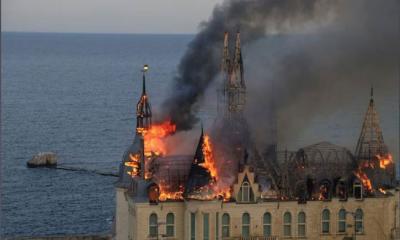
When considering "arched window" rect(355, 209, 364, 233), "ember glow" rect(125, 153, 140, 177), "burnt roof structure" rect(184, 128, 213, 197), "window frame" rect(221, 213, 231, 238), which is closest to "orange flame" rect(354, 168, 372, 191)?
"arched window" rect(355, 209, 364, 233)

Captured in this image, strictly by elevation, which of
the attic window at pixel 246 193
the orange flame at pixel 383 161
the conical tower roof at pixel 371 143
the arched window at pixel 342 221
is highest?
the conical tower roof at pixel 371 143

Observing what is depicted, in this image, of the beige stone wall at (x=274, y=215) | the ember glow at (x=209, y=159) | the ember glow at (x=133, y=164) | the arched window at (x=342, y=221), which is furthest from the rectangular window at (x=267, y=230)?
the ember glow at (x=133, y=164)

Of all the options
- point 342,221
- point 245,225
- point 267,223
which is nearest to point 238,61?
point 267,223

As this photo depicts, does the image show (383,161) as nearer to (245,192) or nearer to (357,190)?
(357,190)

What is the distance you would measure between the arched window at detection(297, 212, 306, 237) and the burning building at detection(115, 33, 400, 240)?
0.06 metres

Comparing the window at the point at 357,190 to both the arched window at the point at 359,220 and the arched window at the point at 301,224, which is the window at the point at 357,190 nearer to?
the arched window at the point at 359,220

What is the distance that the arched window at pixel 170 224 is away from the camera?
93.1 metres

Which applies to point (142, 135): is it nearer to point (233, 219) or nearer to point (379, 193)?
point (233, 219)

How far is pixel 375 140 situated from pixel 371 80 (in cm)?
1318

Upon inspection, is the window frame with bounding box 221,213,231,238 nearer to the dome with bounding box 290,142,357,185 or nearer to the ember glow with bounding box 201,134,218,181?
the ember glow with bounding box 201,134,218,181

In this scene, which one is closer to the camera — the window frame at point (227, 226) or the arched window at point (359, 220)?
the window frame at point (227, 226)

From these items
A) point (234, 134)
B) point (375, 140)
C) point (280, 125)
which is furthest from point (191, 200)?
point (280, 125)

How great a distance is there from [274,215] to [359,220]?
5794mm

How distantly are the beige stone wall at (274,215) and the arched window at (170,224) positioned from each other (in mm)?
199
